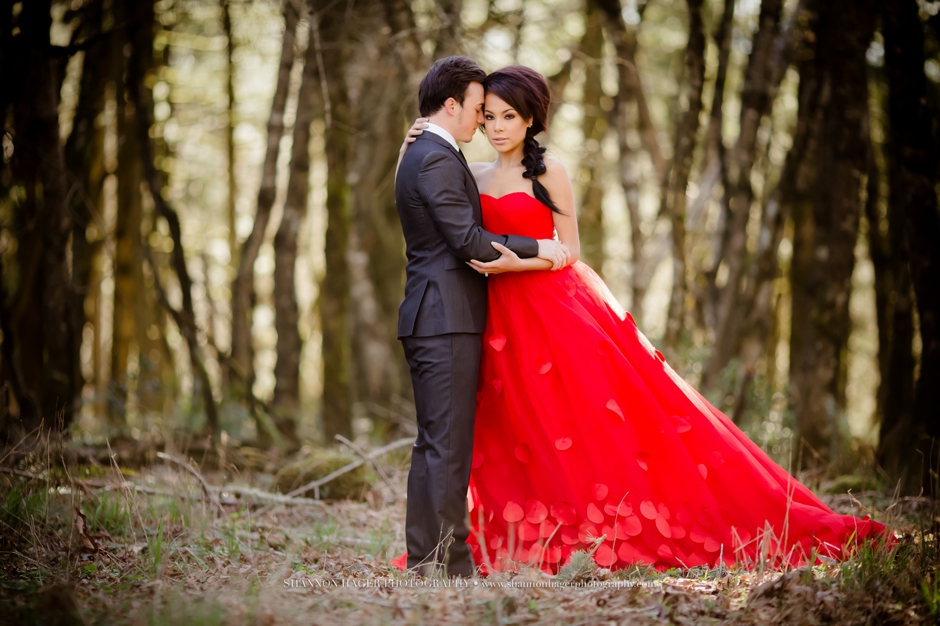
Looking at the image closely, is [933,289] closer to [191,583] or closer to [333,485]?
[333,485]

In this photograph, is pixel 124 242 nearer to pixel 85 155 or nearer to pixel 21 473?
pixel 85 155

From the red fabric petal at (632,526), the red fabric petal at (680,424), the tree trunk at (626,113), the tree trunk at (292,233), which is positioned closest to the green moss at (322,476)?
the tree trunk at (292,233)

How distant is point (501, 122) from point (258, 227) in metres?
3.23

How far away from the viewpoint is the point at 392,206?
8.95m

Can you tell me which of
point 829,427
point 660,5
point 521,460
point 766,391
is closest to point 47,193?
point 521,460

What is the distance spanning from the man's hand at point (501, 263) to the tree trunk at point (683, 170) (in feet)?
10.6

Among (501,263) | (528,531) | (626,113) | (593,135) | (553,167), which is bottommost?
(528,531)

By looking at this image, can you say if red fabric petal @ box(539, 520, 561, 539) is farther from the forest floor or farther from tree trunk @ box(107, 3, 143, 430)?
tree trunk @ box(107, 3, 143, 430)

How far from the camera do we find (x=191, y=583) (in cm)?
301

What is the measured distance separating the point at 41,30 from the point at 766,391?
6240 mm

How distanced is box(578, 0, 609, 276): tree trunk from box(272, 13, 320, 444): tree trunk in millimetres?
3255

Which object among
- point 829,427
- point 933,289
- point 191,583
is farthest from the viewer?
point 829,427

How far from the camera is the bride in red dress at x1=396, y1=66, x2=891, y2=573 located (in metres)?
3.25

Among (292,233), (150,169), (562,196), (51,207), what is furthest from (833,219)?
(51,207)
